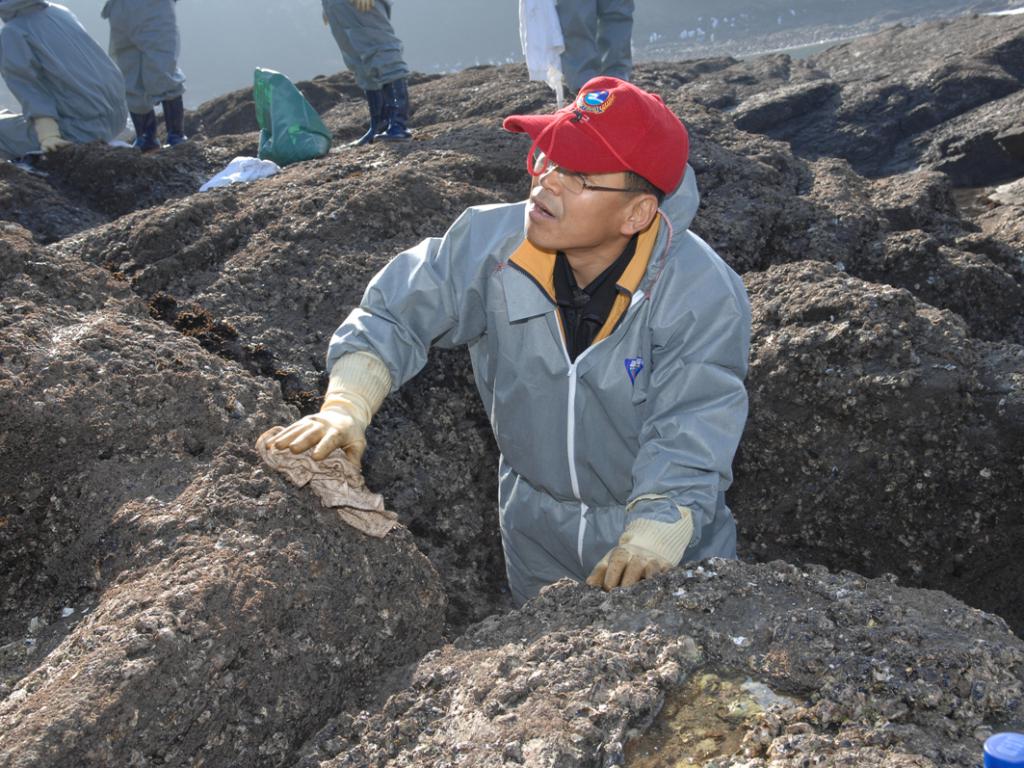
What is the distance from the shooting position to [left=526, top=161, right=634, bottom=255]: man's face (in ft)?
6.70

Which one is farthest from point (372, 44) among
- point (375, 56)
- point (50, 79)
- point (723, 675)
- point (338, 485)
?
point (723, 675)

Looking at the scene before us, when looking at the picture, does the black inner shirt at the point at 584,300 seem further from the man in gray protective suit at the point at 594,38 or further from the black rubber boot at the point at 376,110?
the man in gray protective suit at the point at 594,38

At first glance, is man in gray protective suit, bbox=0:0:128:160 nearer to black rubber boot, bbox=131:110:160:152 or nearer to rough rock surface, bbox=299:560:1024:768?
black rubber boot, bbox=131:110:160:152

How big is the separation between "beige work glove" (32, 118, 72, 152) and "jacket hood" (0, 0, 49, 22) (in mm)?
761

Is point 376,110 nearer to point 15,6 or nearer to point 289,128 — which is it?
point 289,128

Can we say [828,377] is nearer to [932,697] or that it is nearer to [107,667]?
[932,697]

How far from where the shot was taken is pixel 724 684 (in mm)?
1536

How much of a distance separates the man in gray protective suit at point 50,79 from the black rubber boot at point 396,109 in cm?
186

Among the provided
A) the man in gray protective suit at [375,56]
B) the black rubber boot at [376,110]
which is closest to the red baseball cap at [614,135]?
the man in gray protective suit at [375,56]

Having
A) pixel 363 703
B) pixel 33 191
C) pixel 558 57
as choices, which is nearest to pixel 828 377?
pixel 363 703

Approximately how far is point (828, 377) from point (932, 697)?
140cm

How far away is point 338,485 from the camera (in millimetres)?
1902

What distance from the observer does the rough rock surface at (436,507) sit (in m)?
1.48

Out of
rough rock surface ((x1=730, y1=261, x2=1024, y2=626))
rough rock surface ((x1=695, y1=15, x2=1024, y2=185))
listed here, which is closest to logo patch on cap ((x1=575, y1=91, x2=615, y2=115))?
rough rock surface ((x1=730, y1=261, x2=1024, y2=626))
